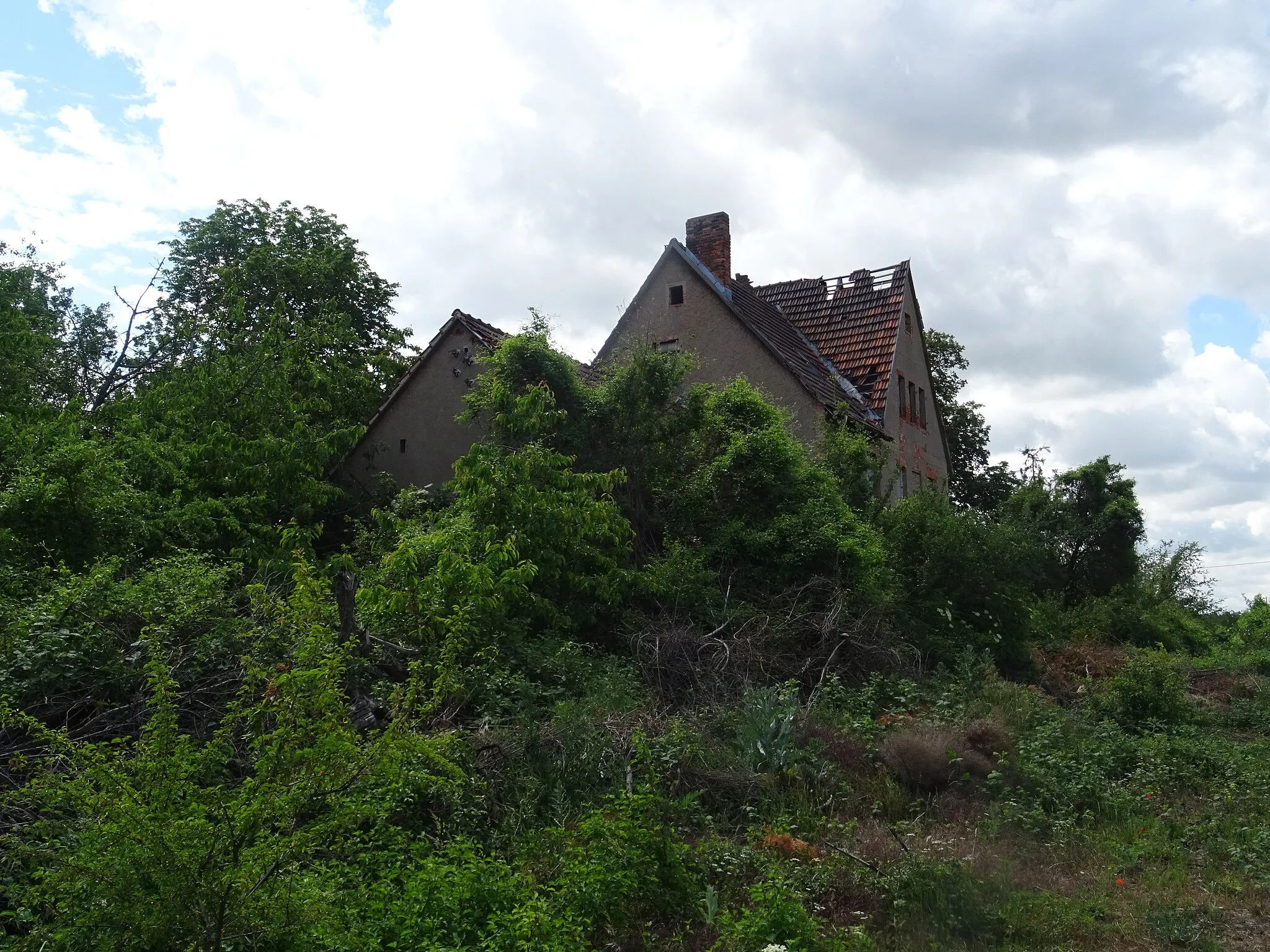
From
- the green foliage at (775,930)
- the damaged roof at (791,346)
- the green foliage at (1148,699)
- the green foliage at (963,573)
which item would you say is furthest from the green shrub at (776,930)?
the damaged roof at (791,346)

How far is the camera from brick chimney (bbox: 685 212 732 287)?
2495cm

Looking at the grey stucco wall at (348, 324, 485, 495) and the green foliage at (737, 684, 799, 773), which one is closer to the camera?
the green foliage at (737, 684, 799, 773)

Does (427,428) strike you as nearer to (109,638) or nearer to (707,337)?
(707,337)

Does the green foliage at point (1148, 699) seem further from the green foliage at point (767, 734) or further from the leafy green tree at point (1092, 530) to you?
the leafy green tree at point (1092, 530)

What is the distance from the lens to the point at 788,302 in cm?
2806

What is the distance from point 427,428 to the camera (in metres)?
20.6

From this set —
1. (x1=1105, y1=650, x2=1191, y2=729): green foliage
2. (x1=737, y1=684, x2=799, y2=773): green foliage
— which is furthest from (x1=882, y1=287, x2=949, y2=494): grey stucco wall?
(x1=737, y1=684, x2=799, y2=773): green foliage

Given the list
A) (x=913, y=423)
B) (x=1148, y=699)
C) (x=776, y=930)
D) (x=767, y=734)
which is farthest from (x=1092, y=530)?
(x=776, y=930)

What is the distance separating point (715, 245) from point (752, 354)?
4.14 metres

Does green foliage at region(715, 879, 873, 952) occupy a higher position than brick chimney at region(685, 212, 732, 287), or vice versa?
brick chimney at region(685, 212, 732, 287)

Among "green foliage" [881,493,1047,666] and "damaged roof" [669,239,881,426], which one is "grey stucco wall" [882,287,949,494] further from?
"green foliage" [881,493,1047,666]

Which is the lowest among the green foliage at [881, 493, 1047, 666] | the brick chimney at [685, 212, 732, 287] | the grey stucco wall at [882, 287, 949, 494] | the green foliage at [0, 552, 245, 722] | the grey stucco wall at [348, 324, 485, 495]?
the green foliage at [0, 552, 245, 722]

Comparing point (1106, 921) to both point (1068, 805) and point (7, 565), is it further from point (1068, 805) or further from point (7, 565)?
point (7, 565)

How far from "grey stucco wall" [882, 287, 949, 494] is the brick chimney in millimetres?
4587
